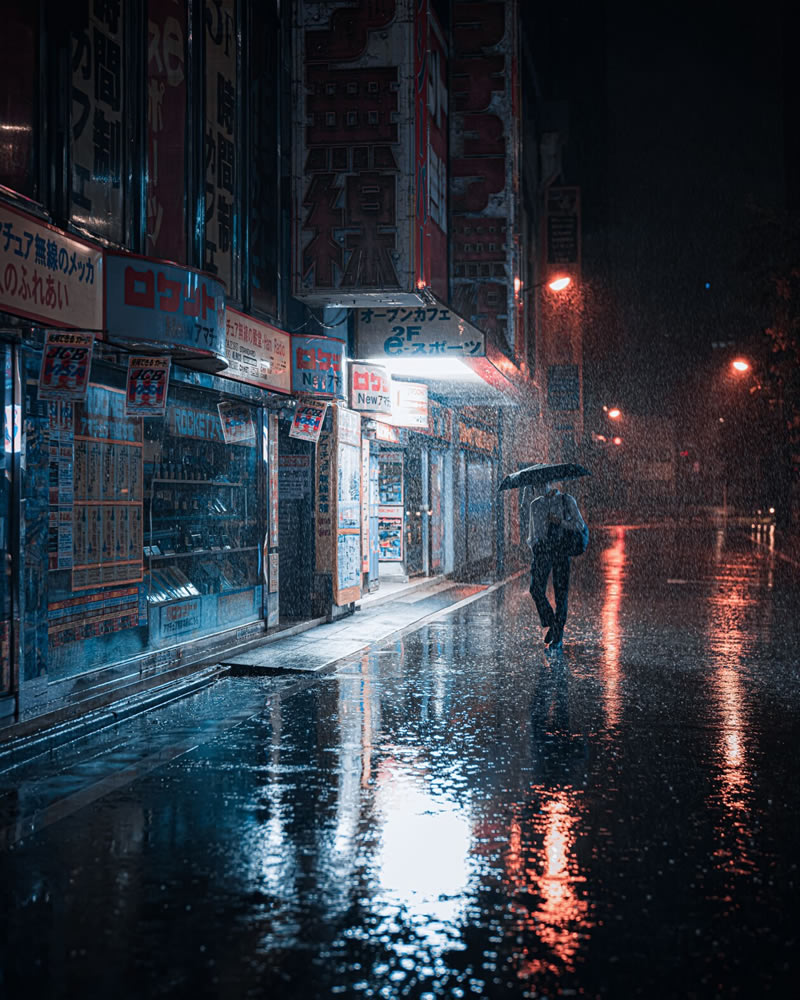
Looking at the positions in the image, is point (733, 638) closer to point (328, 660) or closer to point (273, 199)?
point (328, 660)

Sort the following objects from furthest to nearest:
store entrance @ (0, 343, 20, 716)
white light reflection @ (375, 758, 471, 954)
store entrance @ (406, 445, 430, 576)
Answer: store entrance @ (406, 445, 430, 576) → store entrance @ (0, 343, 20, 716) → white light reflection @ (375, 758, 471, 954)

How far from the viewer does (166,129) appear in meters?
10.9

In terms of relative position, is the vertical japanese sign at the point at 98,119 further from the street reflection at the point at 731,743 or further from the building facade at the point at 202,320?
the street reflection at the point at 731,743

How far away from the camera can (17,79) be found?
8.38 m

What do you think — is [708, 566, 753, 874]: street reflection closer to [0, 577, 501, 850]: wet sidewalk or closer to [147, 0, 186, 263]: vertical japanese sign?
[0, 577, 501, 850]: wet sidewalk

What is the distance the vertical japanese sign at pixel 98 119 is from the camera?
925 cm

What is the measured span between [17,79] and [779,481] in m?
52.1

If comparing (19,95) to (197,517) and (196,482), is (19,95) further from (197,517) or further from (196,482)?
(197,517)

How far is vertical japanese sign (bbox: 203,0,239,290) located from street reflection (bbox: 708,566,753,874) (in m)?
7.40

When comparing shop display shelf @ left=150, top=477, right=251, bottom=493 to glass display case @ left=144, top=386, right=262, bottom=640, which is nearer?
glass display case @ left=144, top=386, right=262, bottom=640

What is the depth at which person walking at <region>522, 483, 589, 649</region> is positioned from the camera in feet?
43.9

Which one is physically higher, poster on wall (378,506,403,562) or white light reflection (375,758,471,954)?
poster on wall (378,506,403,562)

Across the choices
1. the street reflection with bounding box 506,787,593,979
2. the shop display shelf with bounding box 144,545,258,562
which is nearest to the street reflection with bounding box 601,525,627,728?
the street reflection with bounding box 506,787,593,979

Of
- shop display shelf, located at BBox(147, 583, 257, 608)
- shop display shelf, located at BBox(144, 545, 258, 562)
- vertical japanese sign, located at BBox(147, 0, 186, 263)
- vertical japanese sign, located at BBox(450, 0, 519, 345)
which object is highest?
vertical japanese sign, located at BBox(450, 0, 519, 345)
